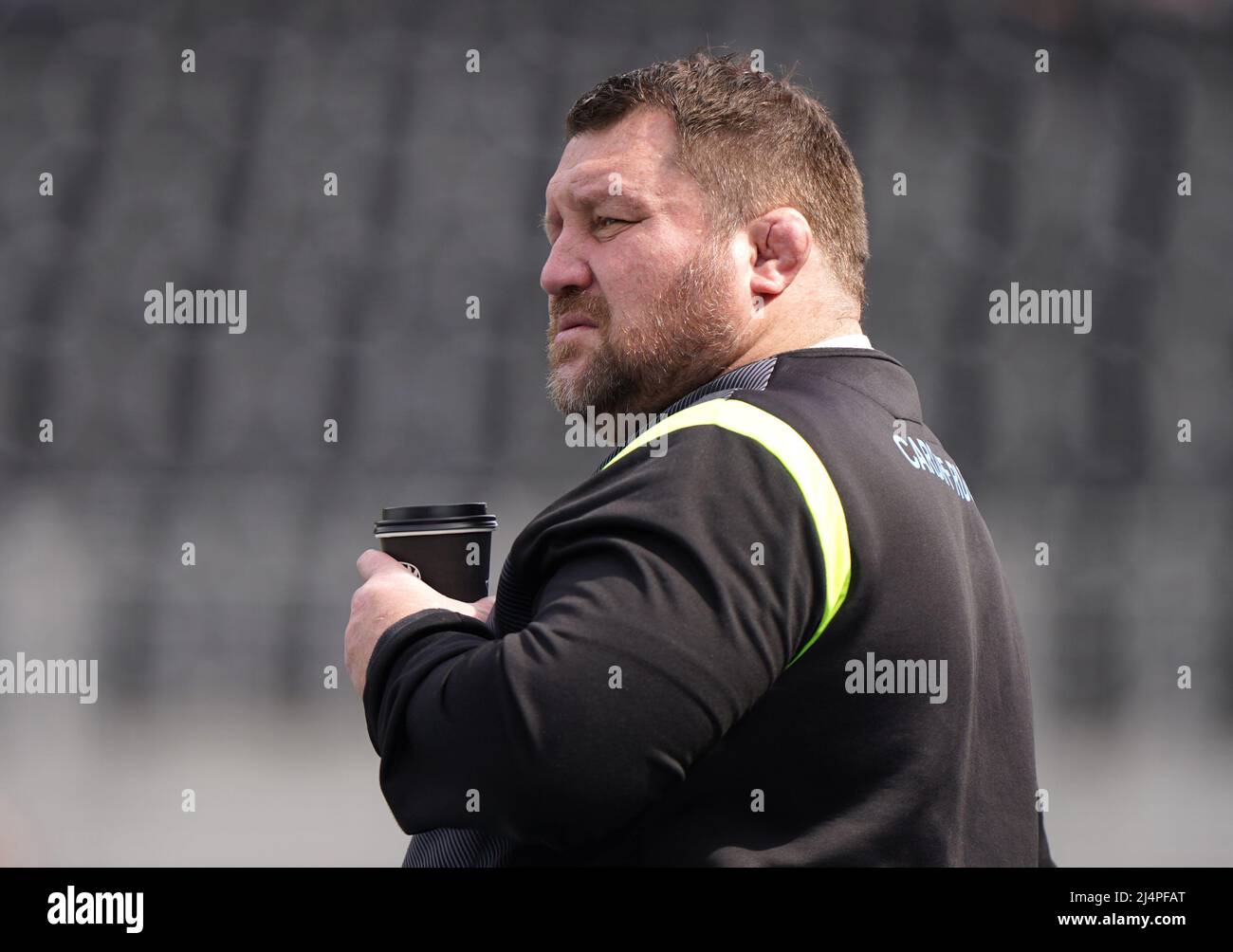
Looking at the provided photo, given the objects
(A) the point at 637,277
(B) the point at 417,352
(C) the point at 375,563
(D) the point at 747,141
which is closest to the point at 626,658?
(C) the point at 375,563

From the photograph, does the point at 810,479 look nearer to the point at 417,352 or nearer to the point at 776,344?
the point at 776,344

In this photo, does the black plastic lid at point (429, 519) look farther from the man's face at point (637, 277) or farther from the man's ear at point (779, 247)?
the man's ear at point (779, 247)

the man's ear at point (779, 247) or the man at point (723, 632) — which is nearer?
the man at point (723, 632)

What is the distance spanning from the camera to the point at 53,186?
16.7ft

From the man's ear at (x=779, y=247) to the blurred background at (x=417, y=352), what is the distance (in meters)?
3.29

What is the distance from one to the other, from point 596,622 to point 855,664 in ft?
0.80

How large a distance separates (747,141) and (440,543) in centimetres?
57

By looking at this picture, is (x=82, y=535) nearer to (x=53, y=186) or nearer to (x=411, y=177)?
(x=53, y=186)

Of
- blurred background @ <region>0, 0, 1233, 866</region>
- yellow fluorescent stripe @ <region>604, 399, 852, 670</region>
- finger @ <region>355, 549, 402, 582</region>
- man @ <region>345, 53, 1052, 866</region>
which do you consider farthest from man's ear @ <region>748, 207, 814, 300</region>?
blurred background @ <region>0, 0, 1233, 866</region>

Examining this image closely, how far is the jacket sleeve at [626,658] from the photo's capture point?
1.00 meters

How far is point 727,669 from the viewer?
1017mm

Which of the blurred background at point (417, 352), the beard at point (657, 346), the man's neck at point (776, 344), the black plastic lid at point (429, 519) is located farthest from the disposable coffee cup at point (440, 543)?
the blurred background at point (417, 352)

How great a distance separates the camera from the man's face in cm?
141
